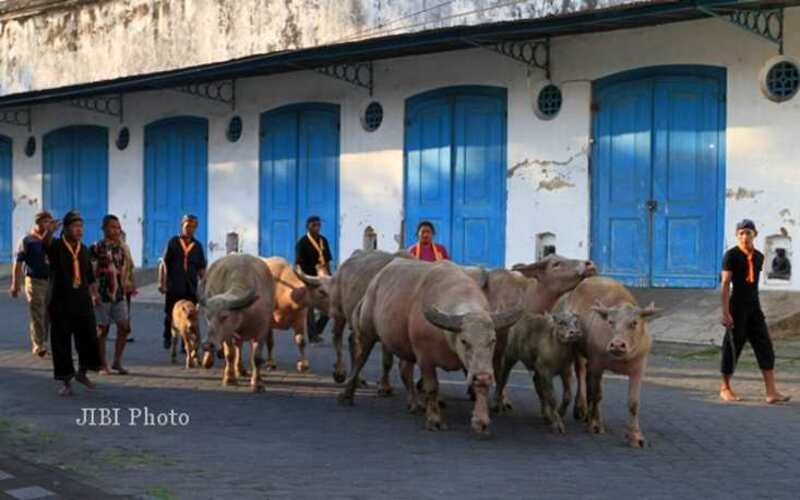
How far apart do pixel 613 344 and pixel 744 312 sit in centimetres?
299

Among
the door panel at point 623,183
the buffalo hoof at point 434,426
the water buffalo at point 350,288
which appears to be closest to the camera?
the buffalo hoof at point 434,426

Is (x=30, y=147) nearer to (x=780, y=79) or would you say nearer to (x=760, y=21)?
(x=760, y=21)

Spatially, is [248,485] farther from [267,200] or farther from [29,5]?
[29,5]

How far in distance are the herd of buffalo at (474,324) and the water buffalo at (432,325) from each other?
1 cm

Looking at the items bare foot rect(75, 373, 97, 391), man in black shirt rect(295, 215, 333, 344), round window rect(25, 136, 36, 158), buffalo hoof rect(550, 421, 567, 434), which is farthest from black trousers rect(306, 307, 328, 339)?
round window rect(25, 136, 36, 158)

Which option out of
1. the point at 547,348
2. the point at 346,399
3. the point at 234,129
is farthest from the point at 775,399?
the point at 234,129

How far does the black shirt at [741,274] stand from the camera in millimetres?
11062

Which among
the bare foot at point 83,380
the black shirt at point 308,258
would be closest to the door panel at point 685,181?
the black shirt at point 308,258

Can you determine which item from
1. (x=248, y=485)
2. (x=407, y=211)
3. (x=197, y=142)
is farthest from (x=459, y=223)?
(x=248, y=485)

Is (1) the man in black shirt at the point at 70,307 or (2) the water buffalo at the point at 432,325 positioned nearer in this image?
(2) the water buffalo at the point at 432,325

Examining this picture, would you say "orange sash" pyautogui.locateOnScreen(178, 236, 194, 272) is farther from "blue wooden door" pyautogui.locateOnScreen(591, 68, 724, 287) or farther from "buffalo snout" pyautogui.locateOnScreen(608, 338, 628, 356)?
"blue wooden door" pyautogui.locateOnScreen(591, 68, 724, 287)

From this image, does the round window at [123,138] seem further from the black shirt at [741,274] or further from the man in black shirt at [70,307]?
the black shirt at [741,274]

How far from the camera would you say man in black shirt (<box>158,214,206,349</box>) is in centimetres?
1380

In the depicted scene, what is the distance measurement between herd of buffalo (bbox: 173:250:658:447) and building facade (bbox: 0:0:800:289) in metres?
6.62
